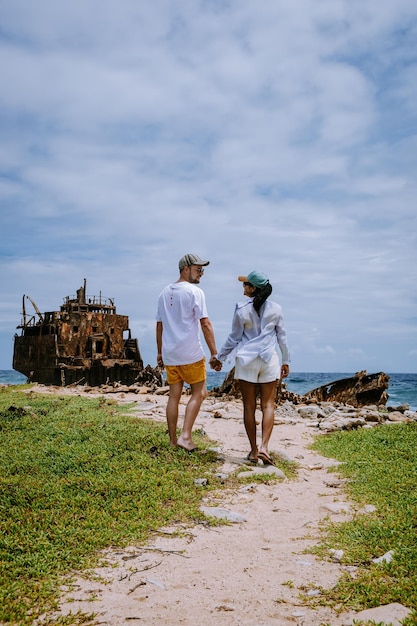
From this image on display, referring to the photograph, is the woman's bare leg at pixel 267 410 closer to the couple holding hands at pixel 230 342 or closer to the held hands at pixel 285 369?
the couple holding hands at pixel 230 342

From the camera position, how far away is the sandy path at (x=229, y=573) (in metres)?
3.24

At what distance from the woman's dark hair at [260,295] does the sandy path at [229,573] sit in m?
2.34

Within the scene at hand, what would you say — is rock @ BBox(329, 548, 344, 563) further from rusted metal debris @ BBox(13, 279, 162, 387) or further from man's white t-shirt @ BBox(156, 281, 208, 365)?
rusted metal debris @ BBox(13, 279, 162, 387)

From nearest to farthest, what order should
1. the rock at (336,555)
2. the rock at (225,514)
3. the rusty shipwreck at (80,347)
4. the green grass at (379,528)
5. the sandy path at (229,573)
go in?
the sandy path at (229,573) → the green grass at (379,528) → the rock at (336,555) → the rock at (225,514) → the rusty shipwreck at (80,347)

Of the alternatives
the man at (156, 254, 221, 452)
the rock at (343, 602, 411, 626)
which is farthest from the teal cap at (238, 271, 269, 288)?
the rock at (343, 602, 411, 626)

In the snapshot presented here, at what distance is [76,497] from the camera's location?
5.19 meters

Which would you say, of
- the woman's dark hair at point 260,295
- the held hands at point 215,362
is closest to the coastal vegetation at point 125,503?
the held hands at point 215,362

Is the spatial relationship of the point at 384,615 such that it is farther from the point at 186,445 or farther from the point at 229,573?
the point at 186,445

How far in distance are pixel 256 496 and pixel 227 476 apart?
0.62m

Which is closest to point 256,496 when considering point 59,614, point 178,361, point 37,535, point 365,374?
point 178,361

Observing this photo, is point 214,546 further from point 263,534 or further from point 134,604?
point 134,604

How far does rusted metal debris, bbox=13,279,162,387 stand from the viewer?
32.9 meters

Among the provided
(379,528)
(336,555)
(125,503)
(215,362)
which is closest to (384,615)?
(336,555)

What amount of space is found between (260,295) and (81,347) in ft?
93.6
